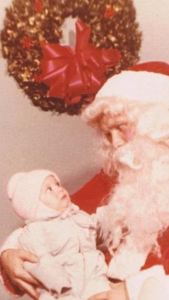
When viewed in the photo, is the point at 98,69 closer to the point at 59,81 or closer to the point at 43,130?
the point at 59,81

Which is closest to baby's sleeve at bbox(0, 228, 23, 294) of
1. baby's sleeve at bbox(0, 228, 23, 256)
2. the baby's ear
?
baby's sleeve at bbox(0, 228, 23, 256)

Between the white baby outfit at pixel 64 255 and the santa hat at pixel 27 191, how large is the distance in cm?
2

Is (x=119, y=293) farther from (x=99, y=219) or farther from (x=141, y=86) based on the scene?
(x=141, y=86)

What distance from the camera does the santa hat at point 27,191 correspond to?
Result: 3.58ft

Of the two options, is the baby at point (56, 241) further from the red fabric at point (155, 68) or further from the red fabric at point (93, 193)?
the red fabric at point (155, 68)

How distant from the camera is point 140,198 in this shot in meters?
1.14

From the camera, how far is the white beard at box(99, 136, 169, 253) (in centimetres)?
111

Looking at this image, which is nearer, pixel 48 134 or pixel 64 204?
pixel 64 204

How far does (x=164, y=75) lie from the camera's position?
1184 millimetres

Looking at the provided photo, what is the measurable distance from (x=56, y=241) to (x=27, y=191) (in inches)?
4.7

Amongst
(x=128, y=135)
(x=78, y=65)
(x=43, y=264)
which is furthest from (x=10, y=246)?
(x=78, y=65)

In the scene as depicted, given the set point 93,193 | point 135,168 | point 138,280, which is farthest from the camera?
point 93,193

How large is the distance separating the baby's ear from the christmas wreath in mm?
211

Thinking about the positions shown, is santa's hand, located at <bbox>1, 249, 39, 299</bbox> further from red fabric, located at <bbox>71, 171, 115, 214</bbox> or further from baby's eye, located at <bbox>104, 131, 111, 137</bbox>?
baby's eye, located at <bbox>104, 131, 111, 137</bbox>
